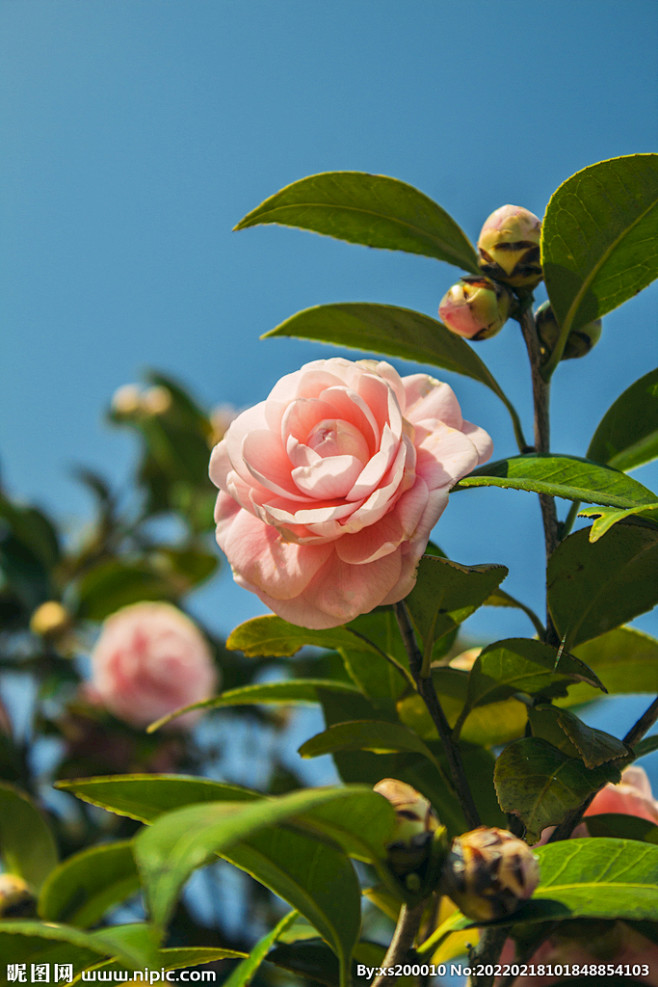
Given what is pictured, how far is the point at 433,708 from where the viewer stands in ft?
2.10

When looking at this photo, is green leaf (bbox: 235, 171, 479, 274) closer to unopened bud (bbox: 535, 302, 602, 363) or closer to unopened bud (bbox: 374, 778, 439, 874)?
unopened bud (bbox: 535, 302, 602, 363)

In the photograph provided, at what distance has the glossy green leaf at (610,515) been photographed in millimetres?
485

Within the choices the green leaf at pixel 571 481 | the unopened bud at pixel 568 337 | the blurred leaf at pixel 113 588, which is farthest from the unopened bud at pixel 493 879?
the blurred leaf at pixel 113 588

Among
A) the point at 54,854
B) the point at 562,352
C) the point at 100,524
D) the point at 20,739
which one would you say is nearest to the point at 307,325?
the point at 562,352

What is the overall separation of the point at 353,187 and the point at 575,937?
2.16 ft

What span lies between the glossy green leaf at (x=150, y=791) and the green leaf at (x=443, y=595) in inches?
8.2

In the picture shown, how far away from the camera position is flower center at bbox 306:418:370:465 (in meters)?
0.61

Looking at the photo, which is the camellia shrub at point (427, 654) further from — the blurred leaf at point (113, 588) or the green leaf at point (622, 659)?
the blurred leaf at point (113, 588)

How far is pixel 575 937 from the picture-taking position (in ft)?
2.23

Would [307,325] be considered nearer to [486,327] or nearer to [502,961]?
[486,327]

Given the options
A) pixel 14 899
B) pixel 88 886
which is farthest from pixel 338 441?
pixel 14 899

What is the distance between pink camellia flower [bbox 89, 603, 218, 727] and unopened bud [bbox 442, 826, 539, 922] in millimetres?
1670

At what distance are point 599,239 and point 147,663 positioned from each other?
1.64 m

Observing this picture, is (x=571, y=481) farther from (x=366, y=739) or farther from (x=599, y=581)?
(x=366, y=739)
